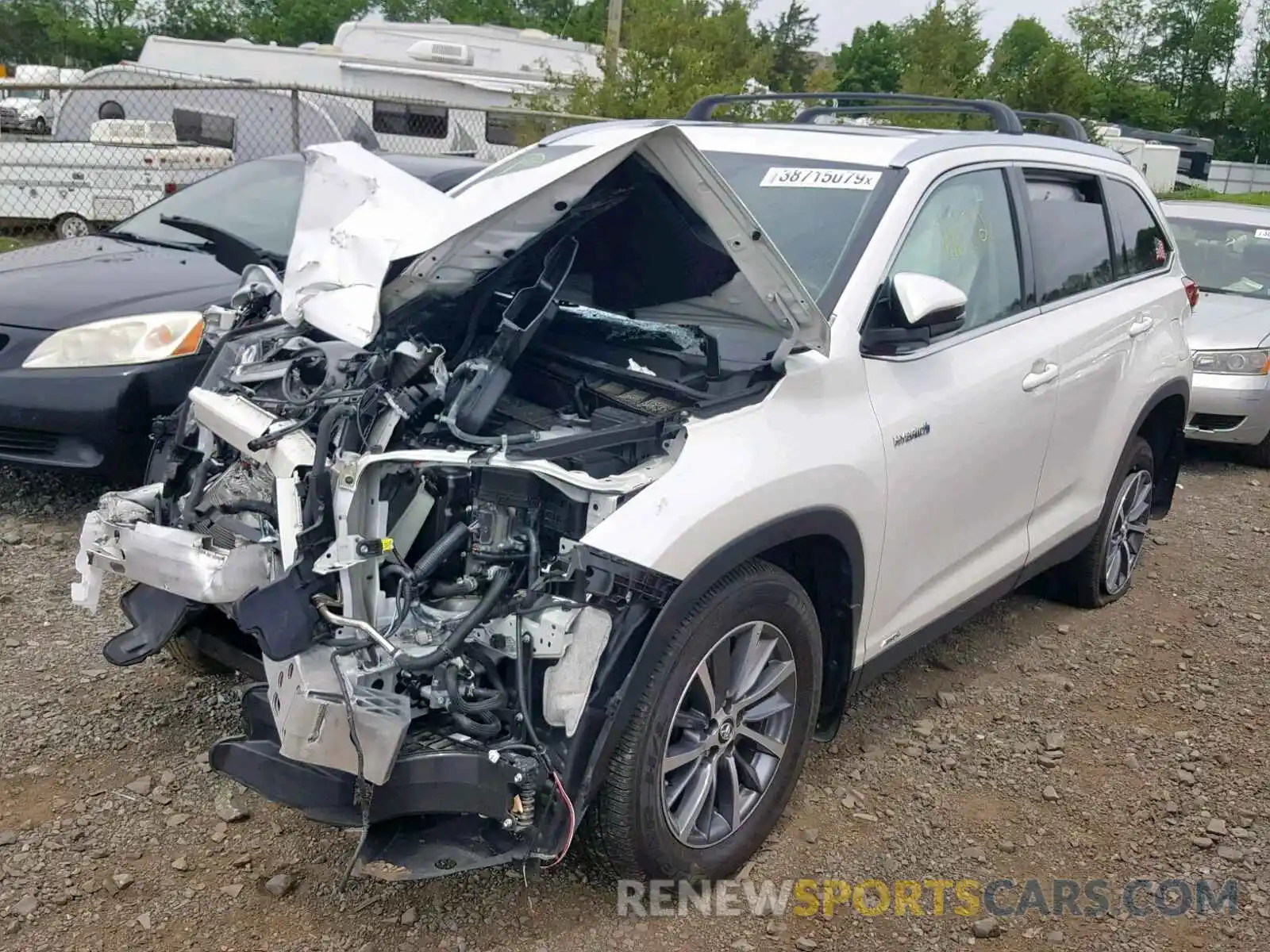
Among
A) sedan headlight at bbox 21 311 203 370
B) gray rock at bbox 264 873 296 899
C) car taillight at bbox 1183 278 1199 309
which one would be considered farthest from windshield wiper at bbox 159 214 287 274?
car taillight at bbox 1183 278 1199 309

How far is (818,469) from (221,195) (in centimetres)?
472

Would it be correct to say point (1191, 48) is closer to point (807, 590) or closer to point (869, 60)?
point (869, 60)

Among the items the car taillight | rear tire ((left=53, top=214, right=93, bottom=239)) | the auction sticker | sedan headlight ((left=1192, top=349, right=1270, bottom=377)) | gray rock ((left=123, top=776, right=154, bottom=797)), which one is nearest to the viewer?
gray rock ((left=123, top=776, right=154, bottom=797))

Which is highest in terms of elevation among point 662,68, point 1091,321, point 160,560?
point 662,68

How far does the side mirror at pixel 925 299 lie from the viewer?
3.10 metres

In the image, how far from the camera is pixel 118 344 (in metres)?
4.79

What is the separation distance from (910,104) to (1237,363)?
173 inches

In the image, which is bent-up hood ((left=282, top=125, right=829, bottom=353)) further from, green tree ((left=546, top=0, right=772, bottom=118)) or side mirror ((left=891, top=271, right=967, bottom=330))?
green tree ((left=546, top=0, right=772, bottom=118))

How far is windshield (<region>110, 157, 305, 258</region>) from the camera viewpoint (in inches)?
237

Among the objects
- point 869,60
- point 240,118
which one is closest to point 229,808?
point 240,118

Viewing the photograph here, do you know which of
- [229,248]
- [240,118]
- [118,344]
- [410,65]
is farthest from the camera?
[410,65]

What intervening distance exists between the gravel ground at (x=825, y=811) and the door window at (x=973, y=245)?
1.46m

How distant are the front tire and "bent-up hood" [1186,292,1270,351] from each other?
537cm

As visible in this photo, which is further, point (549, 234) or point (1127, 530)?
point (1127, 530)
